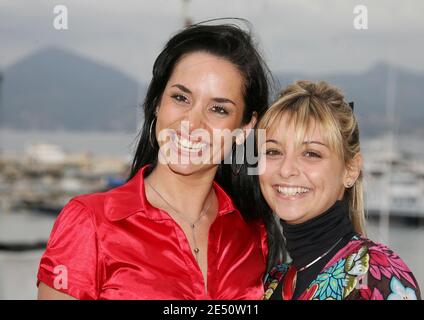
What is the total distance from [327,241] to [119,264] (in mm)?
561

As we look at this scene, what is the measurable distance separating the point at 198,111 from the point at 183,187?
26 cm

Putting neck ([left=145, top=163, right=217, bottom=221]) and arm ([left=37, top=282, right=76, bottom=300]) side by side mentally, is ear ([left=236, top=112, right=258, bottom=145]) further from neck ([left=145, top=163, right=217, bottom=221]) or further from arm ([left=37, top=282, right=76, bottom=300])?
arm ([left=37, top=282, right=76, bottom=300])

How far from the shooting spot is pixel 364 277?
1538 millimetres

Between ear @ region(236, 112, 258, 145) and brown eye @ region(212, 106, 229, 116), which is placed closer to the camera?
brown eye @ region(212, 106, 229, 116)

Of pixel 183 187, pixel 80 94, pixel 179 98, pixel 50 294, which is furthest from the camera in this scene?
pixel 80 94

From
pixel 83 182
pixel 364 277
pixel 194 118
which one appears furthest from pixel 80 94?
pixel 364 277

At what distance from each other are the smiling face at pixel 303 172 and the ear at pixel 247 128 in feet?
0.45

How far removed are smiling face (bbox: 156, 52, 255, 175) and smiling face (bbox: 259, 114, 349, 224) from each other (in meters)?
0.15

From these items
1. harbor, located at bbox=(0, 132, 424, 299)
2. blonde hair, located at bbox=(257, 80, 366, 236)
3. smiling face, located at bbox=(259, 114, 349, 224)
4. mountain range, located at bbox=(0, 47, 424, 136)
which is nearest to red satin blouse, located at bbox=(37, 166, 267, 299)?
smiling face, located at bbox=(259, 114, 349, 224)

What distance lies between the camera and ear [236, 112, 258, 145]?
1940 mm

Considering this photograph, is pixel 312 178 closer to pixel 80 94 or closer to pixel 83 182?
pixel 83 182

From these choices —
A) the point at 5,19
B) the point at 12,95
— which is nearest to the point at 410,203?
the point at 5,19
